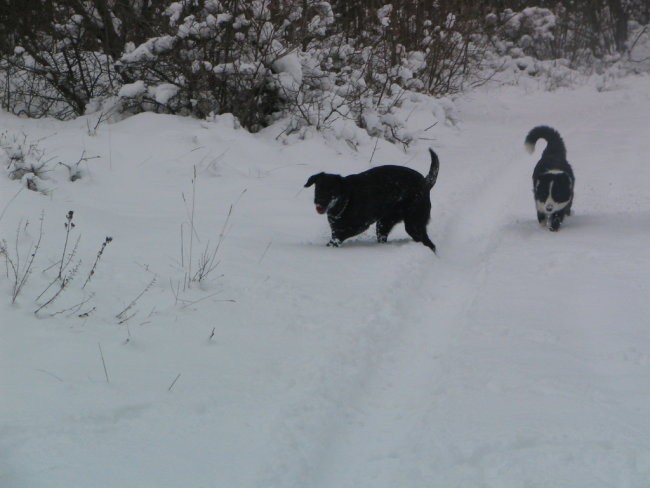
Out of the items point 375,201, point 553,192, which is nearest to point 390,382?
point 375,201

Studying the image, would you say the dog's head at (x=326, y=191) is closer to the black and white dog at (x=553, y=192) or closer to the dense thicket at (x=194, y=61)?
the black and white dog at (x=553, y=192)

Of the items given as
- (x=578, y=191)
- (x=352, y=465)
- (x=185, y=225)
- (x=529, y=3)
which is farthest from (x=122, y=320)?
(x=529, y=3)

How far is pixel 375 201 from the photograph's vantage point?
6.41 m

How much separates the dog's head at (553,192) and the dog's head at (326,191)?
7.84 ft

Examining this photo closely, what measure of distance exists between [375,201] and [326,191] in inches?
21.4

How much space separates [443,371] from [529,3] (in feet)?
71.7

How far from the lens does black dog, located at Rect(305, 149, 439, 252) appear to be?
626cm

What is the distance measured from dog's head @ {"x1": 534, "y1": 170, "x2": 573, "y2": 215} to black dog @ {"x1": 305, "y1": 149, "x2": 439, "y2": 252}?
1.47 metres

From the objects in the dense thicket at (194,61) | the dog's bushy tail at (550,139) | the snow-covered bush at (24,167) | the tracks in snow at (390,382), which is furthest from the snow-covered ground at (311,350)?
the dense thicket at (194,61)

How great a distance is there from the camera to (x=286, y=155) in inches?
393

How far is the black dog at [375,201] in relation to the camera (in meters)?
6.26

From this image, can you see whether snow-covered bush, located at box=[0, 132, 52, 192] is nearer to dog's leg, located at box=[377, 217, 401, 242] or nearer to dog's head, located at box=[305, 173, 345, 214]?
dog's head, located at box=[305, 173, 345, 214]

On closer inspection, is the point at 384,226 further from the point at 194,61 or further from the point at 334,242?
the point at 194,61

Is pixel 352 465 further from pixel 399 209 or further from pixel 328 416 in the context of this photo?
pixel 399 209
